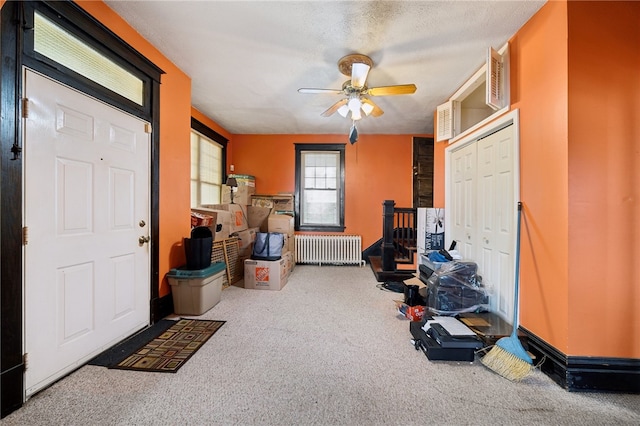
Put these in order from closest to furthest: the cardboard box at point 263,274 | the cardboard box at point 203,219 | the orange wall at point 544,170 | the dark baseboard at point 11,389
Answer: the dark baseboard at point 11,389 → the orange wall at point 544,170 → the cardboard box at point 203,219 → the cardboard box at point 263,274

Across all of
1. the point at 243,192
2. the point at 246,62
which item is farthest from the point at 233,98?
the point at 243,192

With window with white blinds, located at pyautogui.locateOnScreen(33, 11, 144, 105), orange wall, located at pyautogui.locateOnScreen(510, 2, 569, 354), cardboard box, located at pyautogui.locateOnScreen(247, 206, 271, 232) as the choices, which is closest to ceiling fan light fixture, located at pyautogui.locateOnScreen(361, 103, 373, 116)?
orange wall, located at pyautogui.locateOnScreen(510, 2, 569, 354)

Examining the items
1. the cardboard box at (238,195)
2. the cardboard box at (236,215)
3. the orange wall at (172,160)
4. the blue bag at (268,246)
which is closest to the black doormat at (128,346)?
the orange wall at (172,160)

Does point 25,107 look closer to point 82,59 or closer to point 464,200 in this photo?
point 82,59

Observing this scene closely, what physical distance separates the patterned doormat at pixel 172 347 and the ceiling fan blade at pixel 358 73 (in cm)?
288

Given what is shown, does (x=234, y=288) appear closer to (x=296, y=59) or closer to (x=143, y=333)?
(x=143, y=333)

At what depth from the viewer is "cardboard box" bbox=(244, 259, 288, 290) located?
3.81 meters

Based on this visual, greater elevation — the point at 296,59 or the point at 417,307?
the point at 296,59

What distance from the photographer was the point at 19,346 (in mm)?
1525

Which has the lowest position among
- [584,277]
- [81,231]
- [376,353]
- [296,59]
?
[376,353]

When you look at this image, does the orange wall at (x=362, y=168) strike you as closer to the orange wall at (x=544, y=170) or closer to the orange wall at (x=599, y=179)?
the orange wall at (x=544, y=170)

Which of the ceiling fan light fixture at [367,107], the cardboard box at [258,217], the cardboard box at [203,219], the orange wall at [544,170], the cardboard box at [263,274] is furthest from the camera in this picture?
the cardboard box at [258,217]

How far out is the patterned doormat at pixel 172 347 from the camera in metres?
1.93

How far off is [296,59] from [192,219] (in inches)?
96.1
